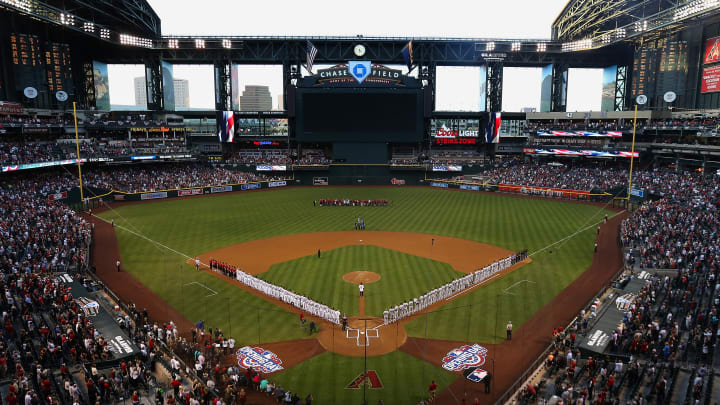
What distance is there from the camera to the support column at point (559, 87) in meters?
77.6

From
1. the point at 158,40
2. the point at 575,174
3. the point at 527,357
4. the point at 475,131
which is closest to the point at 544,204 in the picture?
the point at 575,174

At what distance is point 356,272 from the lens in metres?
27.9

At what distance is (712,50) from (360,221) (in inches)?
1898

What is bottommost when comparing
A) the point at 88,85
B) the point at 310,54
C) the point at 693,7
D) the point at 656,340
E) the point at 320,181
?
the point at 656,340

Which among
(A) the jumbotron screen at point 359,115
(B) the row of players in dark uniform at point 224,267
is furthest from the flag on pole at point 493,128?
(B) the row of players in dark uniform at point 224,267

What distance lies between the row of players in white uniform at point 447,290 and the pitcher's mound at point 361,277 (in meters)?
3.98

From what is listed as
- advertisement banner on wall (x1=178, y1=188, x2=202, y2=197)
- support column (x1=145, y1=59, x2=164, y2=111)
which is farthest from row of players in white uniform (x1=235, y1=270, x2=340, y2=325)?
support column (x1=145, y1=59, x2=164, y2=111)

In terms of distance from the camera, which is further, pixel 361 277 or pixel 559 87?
pixel 559 87

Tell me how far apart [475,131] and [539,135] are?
10.7 meters

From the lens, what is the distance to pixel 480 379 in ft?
53.9

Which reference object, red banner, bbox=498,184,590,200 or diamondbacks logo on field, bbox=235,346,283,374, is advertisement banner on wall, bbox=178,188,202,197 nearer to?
red banner, bbox=498,184,590,200

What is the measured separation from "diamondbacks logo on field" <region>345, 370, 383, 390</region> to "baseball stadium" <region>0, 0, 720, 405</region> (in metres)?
0.15

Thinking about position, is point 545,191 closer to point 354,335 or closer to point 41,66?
point 354,335

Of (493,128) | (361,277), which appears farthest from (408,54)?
(361,277)
